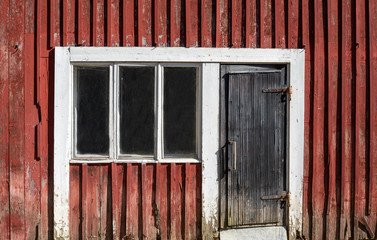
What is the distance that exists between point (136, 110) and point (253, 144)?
5.39 feet

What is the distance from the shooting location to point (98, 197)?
3910 millimetres

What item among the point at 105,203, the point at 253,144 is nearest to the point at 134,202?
the point at 105,203

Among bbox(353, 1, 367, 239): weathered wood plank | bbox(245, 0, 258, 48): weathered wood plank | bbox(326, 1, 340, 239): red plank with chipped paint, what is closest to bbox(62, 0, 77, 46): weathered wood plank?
bbox(245, 0, 258, 48): weathered wood plank

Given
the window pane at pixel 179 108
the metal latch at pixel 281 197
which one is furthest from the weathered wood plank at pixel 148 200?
the metal latch at pixel 281 197

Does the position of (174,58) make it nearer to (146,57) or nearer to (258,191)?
(146,57)

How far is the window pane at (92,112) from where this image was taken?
4.00 metres

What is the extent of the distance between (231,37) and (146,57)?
3.82 feet

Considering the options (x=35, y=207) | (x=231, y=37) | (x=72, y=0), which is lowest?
(x=35, y=207)

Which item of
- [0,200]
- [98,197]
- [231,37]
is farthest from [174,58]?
[0,200]

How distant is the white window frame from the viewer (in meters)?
3.88

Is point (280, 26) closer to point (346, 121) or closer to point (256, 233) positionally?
point (346, 121)

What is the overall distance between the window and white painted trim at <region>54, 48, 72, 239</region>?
0.41 ft

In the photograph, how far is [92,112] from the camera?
13.1ft

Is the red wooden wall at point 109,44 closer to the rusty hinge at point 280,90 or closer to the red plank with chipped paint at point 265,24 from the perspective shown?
the red plank with chipped paint at point 265,24
